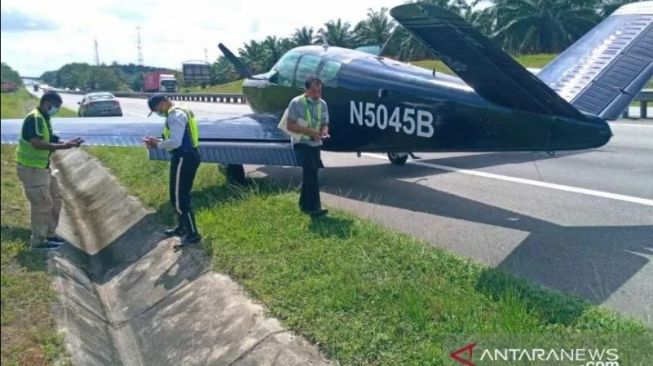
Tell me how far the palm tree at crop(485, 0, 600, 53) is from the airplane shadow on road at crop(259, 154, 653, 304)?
113 ft

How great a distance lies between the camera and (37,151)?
691 cm

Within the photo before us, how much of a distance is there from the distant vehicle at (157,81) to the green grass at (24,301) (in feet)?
15.6

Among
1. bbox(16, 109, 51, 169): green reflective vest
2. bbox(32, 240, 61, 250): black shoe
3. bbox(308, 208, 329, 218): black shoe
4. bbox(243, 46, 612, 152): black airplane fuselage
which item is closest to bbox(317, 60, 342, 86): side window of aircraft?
bbox(243, 46, 612, 152): black airplane fuselage

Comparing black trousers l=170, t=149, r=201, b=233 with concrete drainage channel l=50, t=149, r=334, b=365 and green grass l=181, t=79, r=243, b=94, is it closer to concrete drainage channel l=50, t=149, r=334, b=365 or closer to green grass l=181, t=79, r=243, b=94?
concrete drainage channel l=50, t=149, r=334, b=365

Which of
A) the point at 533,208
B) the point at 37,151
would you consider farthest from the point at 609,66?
the point at 37,151

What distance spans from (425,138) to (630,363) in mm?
5415

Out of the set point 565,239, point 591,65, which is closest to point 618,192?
point 591,65

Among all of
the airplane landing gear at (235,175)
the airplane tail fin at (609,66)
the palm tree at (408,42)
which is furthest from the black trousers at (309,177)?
the palm tree at (408,42)

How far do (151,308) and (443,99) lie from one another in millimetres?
4652

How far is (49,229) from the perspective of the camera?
7535 mm

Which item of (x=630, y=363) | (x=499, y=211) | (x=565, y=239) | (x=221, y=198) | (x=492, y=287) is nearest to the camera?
(x=630, y=363)

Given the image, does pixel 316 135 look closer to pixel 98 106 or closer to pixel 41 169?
pixel 41 169

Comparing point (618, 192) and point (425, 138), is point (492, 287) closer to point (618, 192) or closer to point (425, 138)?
point (425, 138)

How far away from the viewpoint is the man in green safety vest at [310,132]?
7.76 meters
